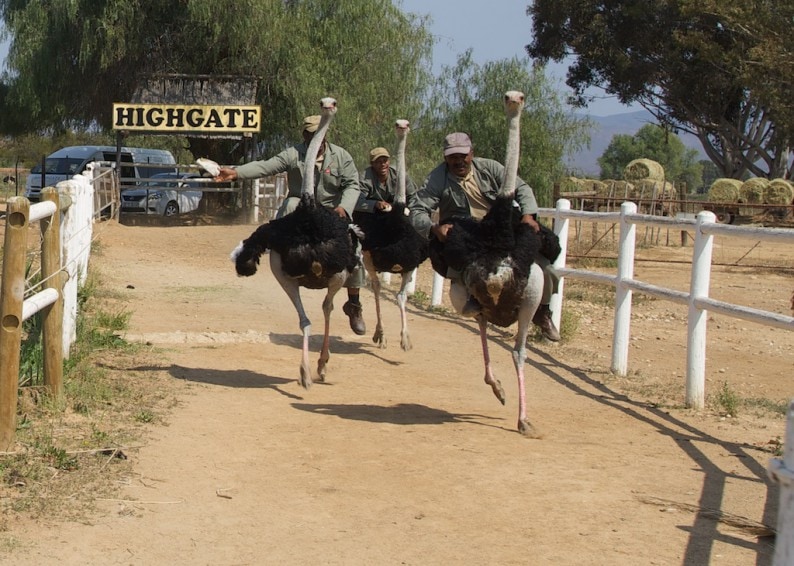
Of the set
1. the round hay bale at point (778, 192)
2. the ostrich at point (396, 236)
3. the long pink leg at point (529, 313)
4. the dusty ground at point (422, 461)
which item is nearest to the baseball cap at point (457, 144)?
the long pink leg at point (529, 313)

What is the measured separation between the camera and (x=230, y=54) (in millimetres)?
29406

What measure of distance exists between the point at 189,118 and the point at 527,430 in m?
21.3

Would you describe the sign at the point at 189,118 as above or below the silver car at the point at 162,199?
above

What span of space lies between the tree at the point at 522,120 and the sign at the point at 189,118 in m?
10.2

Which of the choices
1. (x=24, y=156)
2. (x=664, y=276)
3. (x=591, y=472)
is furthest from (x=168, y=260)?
(x=24, y=156)

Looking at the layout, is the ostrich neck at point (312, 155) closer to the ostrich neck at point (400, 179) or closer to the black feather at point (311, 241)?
the black feather at point (311, 241)

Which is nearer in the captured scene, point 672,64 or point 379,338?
point 379,338

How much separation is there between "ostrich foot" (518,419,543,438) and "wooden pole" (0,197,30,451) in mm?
3098

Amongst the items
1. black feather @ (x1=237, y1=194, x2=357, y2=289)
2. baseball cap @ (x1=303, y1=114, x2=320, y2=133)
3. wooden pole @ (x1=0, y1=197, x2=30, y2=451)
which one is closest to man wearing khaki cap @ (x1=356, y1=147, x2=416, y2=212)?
baseball cap @ (x1=303, y1=114, x2=320, y2=133)

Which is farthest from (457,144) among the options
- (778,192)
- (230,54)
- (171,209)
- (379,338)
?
(778,192)

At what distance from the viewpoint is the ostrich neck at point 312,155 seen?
328 inches

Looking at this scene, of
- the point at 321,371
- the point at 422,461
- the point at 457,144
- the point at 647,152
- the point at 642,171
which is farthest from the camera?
the point at 647,152

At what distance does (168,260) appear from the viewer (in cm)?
1919

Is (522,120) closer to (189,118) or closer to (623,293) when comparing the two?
(189,118)
